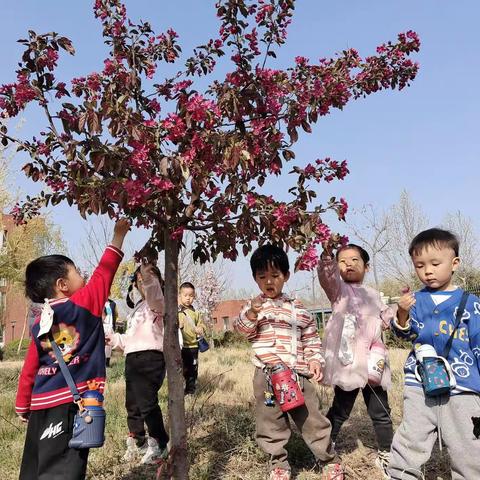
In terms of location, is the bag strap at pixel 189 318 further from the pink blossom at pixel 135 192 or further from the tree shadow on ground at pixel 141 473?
the pink blossom at pixel 135 192

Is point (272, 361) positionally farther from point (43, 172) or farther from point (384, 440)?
point (43, 172)

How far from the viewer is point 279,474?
3.25 metres

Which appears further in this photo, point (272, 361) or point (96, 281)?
point (272, 361)

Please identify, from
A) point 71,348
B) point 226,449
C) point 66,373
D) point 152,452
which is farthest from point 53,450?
point 226,449

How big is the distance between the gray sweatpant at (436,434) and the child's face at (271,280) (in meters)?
1.09

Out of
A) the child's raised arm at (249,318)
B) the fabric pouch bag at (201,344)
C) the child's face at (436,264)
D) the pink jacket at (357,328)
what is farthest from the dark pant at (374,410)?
the fabric pouch bag at (201,344)

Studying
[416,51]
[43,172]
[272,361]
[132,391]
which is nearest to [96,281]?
[43,172]

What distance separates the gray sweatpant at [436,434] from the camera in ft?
8.64

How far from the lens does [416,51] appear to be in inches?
122

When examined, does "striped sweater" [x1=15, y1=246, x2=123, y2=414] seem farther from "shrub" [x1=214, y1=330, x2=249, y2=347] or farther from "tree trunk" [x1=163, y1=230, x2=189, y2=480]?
"shrub" [x1=214, y1=330, x2=249, y2=347]

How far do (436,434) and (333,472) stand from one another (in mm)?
793

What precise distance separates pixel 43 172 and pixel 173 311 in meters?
1.08

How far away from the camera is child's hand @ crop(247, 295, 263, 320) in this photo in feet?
10.6

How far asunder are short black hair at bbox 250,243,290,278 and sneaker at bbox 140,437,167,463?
162cm
